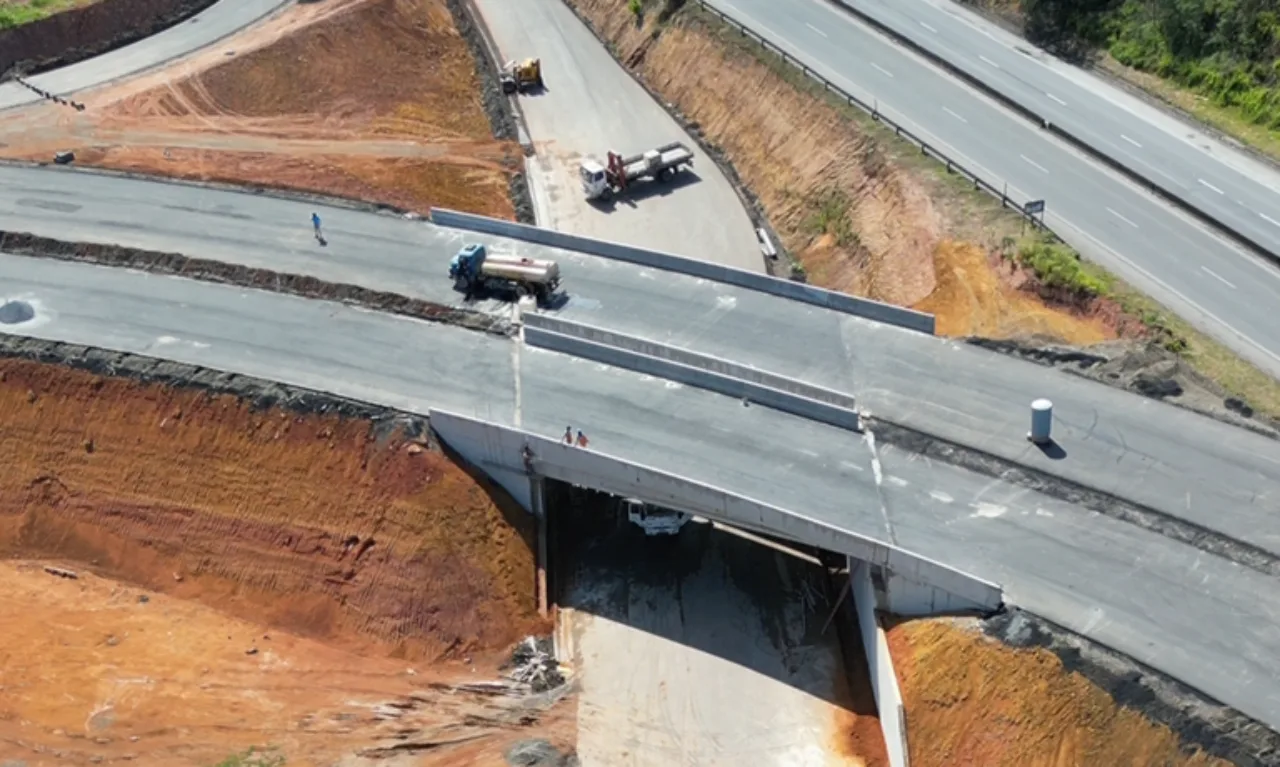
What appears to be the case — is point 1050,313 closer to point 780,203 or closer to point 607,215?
point 780,203

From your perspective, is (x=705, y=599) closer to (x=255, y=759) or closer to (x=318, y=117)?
(x=255, y=759)

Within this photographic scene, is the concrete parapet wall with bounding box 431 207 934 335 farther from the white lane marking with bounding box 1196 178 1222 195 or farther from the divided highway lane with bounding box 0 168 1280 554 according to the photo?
the white lane marking with bounding box 1196 178 1222 195

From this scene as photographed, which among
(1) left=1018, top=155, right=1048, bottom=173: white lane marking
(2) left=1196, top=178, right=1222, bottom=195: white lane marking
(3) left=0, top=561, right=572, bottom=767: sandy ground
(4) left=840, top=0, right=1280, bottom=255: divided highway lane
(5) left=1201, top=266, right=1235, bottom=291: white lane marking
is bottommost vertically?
(3) left=0, top=561, right=572, bottom=767: sandy ground

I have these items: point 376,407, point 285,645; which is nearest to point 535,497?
point 376,407

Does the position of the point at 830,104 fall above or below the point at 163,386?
above

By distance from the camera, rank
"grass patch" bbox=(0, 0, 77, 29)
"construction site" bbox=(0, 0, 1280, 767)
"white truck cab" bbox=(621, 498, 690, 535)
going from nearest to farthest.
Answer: "construction site" bbox=(0, 0, 1280, 767) → "white truck cab" bbox=(621, 498, 690, 535) → "grass patch" bbox=(0, 0, 77, 29)

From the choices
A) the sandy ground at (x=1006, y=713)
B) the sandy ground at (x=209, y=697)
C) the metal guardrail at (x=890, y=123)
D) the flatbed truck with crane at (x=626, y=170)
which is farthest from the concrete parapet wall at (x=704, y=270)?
the sandy ground at (x=209, y=697)

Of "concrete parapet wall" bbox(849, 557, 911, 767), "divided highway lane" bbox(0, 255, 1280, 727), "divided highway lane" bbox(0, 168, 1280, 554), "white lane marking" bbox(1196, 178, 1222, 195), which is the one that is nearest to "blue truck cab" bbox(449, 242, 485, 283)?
"divided highway lane" bbox(0, 168, 1280, 554)

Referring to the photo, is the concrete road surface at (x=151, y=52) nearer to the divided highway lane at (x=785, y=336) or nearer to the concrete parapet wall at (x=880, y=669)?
the divided highway lane at (x=785, y=336)
